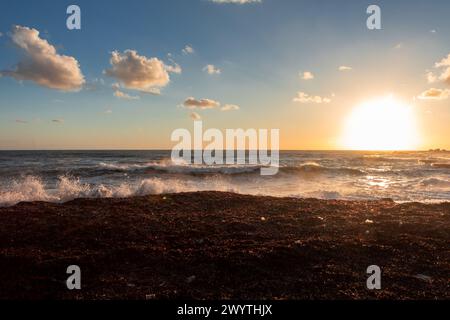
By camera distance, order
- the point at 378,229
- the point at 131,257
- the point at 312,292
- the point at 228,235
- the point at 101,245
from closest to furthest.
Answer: the point at 312,292 < the point at 131,257 < the point at 101,245 < the point at 228,235 < the point at 378,229

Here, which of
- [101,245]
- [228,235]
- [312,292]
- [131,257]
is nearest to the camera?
[312,292]

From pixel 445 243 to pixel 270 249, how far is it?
4153 mm

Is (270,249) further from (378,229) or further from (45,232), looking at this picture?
(45,232)

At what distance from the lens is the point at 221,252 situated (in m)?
6.97

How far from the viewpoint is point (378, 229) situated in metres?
9.05

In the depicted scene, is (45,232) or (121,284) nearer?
(121,284)

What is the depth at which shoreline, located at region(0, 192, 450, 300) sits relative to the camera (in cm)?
531

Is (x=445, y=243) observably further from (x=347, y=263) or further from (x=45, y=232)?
(x=45, y=232)

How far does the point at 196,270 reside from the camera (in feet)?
20.0

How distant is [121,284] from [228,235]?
11.4 ft

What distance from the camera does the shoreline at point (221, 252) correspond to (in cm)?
531

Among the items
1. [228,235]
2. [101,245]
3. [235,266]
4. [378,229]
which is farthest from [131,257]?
[378,229]
